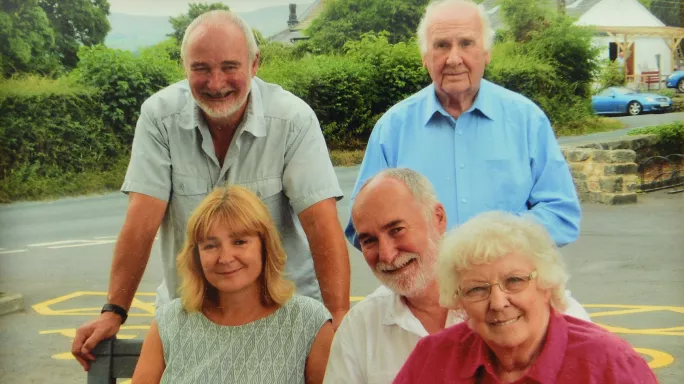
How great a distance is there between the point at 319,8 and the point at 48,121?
3.24 m

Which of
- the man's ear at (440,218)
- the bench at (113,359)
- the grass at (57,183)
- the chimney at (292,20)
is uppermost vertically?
the chimney at (292,20)

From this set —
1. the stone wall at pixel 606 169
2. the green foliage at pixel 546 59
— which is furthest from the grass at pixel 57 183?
the stone wall at pixel 606 169

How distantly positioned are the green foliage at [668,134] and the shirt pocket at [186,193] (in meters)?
4.36

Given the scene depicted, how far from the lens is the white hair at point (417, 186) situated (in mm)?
1824

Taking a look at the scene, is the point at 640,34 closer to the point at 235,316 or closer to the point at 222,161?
the point at 222,161

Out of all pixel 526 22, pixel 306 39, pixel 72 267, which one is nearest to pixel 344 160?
pixel 306 39

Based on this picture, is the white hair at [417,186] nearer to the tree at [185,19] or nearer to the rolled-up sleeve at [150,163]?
the rolled-up sleeve at [150,163]

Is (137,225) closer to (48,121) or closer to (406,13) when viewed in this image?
(406,13)

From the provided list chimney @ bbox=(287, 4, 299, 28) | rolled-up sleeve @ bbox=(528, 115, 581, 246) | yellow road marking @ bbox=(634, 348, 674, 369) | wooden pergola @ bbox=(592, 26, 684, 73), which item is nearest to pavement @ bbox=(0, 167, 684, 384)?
yellow road marking @ bbox=(634, 348, 674, 369)

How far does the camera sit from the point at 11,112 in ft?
22.6

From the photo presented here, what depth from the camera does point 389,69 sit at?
5.19 metres

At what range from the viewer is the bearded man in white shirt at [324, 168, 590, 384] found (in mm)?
1793

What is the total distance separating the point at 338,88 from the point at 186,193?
3192 mm

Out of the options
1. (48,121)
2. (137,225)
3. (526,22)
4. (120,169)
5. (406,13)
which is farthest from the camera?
(48,121)
